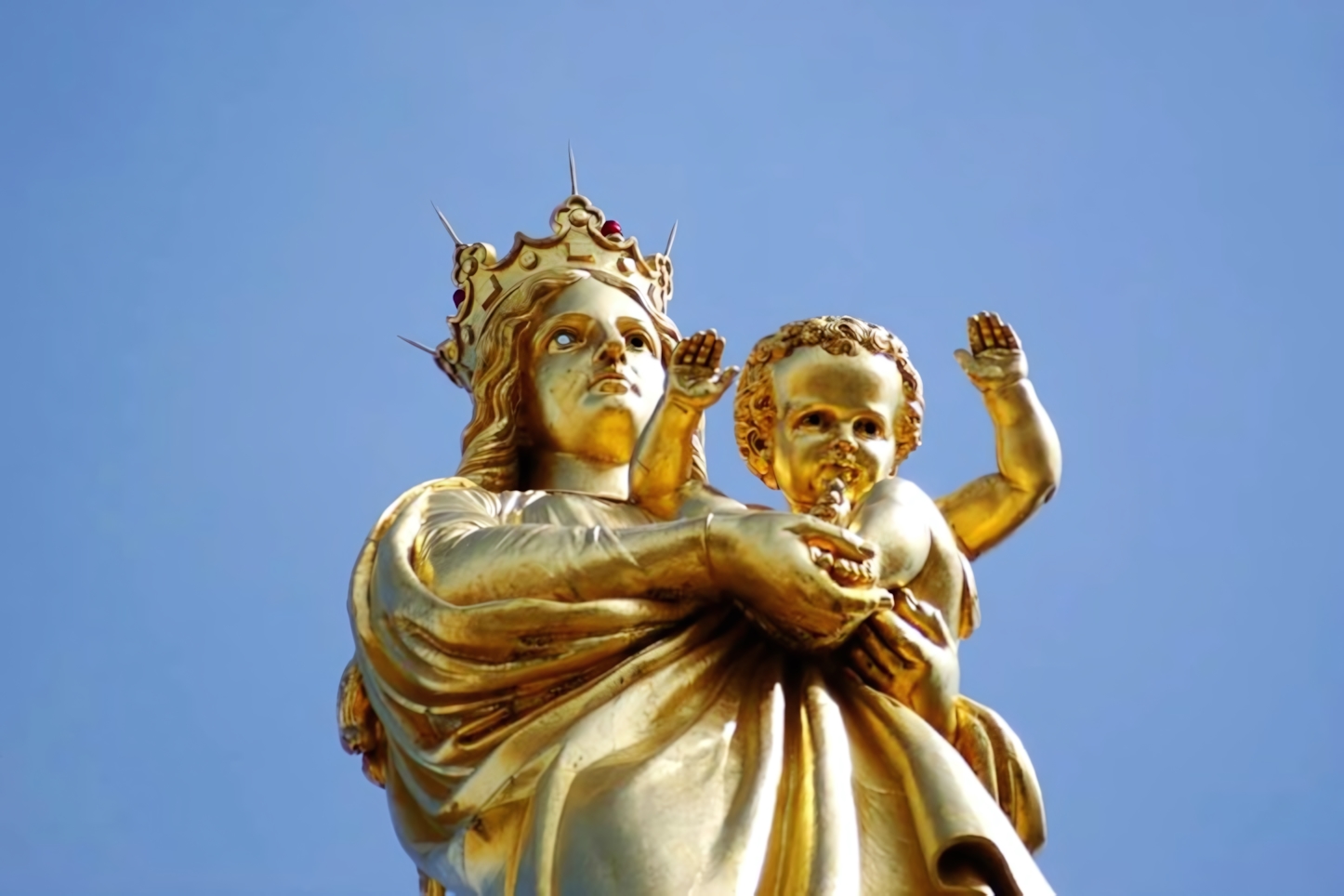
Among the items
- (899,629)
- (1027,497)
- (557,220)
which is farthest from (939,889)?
(557,220)

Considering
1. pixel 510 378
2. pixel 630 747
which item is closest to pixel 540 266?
pixel 510 378

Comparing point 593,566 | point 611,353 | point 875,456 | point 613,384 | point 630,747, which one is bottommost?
point 630,747

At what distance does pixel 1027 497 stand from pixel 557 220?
8.04 feet

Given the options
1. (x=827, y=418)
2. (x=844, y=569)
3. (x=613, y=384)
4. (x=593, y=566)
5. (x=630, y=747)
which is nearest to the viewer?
(x=630, y=747)

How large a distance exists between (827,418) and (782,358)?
255 millimetres

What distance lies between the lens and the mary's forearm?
988 cm

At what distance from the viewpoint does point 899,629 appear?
1005 centimetres

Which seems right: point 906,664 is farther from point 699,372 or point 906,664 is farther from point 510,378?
point 510,378

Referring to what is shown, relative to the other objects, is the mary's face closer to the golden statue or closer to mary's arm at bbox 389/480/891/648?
the golden statue

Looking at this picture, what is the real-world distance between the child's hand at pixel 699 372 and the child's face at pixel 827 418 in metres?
0.30

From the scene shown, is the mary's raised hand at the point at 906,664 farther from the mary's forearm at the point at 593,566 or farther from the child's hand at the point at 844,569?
the mary's forearm at the point at 593,566

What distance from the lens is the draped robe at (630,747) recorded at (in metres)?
9.22

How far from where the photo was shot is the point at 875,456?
10.4 meters

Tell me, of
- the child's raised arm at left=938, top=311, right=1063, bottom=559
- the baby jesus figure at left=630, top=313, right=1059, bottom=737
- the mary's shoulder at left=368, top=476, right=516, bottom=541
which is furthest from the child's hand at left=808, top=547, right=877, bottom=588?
the mary's shoulder at left=368, top=476, right=516, bottom=541
